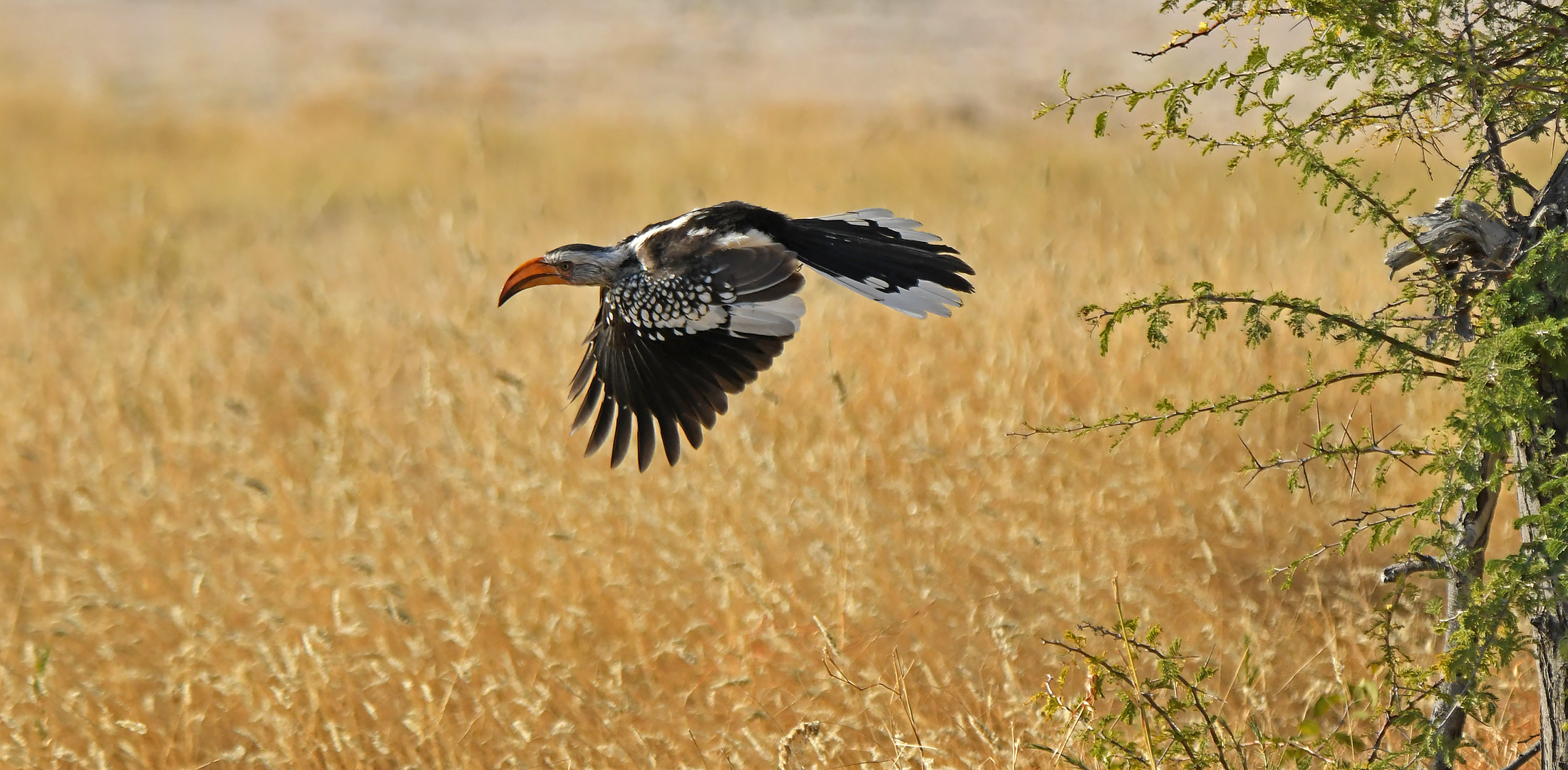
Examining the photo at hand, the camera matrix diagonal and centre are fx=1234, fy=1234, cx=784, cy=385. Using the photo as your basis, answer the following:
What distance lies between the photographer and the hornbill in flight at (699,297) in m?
2.85

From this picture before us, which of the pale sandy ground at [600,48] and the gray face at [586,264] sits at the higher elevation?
the pale sandy ground at [600,48]

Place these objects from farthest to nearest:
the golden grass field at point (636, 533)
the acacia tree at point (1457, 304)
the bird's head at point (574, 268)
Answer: the bird's head at point (574, 268)
the golden grass field at point (636, 533)
the acacia tree at point (1457, 304)

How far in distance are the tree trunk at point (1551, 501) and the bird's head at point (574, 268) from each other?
1.95 metres

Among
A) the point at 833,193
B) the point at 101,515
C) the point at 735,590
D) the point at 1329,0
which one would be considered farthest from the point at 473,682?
the point at 833,193

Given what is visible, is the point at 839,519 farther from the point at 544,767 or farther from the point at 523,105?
the point at 523,105

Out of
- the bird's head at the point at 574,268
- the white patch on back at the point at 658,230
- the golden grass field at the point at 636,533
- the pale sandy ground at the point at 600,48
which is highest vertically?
the pale sandy ground at the point at 600,48

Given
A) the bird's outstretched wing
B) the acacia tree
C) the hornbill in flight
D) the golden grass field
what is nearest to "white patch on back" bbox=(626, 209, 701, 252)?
the hornbill in flight

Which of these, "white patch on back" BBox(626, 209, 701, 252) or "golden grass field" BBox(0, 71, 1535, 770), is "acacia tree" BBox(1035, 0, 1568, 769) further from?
"white patch on back" BBox(626, 209, 701, 252)

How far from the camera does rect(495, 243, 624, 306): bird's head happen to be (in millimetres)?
3037

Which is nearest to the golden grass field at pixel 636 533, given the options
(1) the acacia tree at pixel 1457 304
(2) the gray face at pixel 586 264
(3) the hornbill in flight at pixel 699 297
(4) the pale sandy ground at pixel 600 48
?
(3) the hornbill in flight at pixel 699 297

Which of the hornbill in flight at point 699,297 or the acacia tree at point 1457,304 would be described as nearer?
the acacia tree at point 1457,304

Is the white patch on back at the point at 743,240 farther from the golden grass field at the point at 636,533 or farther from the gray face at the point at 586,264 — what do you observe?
the golden grass field at the point at 636,533

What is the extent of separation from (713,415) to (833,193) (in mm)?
5546

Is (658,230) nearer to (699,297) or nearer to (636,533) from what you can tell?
(699,297)
